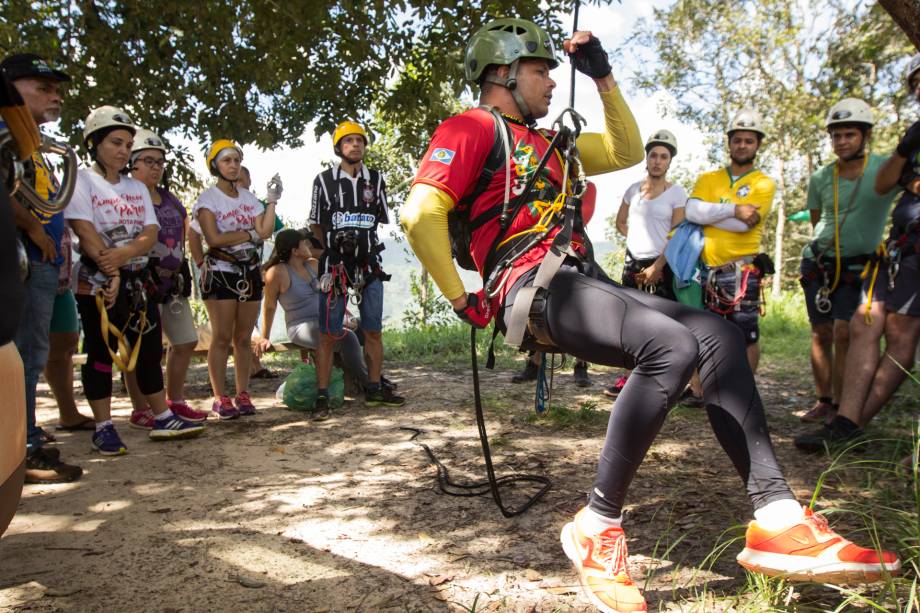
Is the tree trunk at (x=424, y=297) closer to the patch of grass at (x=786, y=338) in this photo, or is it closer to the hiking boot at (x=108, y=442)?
the patch of grass at (x=786, y=338)

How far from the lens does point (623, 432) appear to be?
2459 mm

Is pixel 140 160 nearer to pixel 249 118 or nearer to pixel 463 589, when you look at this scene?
pixel 249 118

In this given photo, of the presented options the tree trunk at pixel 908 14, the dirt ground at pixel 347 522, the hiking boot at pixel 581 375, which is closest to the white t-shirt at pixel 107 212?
the dirt ground at pixel 347 522

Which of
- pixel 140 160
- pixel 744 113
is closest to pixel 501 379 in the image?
pixel 744 113

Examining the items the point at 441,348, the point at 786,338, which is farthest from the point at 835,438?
the point at 786,338

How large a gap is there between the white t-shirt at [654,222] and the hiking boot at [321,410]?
9.83 feet

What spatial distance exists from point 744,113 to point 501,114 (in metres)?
2.90

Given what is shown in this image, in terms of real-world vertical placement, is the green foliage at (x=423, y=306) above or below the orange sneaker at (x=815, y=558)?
below

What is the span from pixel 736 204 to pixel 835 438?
1.81 m

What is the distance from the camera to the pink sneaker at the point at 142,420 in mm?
5355

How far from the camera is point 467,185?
9.39ft

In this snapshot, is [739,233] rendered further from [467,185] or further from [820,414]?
[467,185]

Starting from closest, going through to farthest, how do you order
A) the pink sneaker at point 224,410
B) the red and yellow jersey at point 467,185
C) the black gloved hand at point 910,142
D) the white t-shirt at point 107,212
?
the red and yellow jersey at point 467,185 < the black gloved hand at point 910,142 < the white t-shirt at point 107,212 < the pink sneaker at point 224,410

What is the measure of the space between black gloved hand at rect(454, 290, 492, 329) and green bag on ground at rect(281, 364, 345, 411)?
3.29 meters
